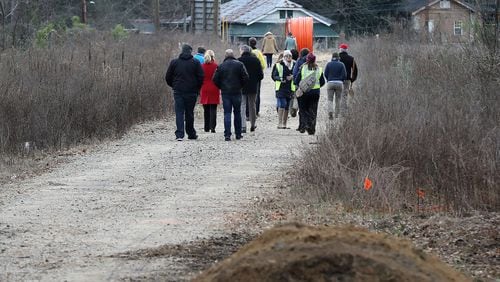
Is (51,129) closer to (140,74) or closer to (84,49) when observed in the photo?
(140,74)

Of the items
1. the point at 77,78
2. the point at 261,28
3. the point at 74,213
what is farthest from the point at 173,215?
the point at 261,28

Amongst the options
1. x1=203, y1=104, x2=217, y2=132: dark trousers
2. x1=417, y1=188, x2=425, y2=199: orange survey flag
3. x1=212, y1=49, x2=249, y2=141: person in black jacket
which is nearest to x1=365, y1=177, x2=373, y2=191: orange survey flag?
x1=417, y1=188, x2=425, y2=199: orange survey flag

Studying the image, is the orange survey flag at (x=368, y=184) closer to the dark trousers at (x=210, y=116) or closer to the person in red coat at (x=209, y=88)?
the person in red coat at (x=209, y=88)

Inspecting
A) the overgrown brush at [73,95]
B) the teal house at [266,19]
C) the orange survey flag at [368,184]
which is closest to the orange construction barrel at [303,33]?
the overgrown brush at [73,95]

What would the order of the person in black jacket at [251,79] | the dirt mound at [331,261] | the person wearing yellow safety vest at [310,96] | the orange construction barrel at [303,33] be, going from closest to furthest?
the dirt mound at [331,261]
the person wearing yellow safety vest at [310,96]
the person in black jacket at [251,79]
the orange construction barrel at [303,33]

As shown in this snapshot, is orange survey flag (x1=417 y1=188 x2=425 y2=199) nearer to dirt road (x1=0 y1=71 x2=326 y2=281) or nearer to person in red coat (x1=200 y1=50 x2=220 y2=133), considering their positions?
dirt road (x1=0 y1=71 x2=326 y2=281)

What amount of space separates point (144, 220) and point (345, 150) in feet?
9.94

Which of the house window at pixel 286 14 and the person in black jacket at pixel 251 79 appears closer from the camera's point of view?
the person in black jacket at pixel 251 79

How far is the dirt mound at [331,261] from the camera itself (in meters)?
6.22

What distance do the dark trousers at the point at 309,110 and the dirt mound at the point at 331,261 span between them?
14.8 meters

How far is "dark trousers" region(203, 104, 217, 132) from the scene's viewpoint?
22312 millimetres

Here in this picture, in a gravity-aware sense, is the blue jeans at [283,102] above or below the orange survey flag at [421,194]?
above

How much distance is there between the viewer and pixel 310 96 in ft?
70.6

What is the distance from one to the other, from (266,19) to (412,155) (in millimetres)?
80783
